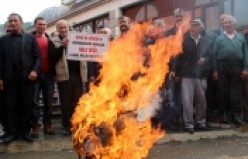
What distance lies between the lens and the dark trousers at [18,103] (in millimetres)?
7512

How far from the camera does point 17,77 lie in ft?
24.8

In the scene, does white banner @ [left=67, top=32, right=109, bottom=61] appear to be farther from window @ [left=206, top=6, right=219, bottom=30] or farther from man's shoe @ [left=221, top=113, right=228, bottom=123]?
window @ [left=206, top=6, right=219, bottom=30]

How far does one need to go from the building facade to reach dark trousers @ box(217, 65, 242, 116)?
11.5ft

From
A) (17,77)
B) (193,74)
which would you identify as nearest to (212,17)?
(193,74)

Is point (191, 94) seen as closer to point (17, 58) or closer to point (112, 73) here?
point (112, 73)

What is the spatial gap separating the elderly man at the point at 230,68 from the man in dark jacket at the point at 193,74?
1.34 feet

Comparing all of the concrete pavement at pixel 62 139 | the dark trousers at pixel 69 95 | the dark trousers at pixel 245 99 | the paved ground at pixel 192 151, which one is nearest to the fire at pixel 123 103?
the paved ground at pixel 192 151

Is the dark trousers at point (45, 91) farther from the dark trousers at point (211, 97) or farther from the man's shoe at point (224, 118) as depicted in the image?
the man's shoe at point (224, 118)

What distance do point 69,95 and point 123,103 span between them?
7.76ft

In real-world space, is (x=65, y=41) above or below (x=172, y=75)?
above

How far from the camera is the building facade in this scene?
1311 centimetres

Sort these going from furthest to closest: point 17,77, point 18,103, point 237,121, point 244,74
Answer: point 244,74, point 237,121, point 18,103, point 17,77

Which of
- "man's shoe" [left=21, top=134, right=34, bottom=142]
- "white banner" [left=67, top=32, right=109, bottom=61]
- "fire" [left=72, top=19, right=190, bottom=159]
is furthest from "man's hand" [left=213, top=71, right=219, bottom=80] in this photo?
"man's shoe" [left=21, top=134, right=34, bottom=142]

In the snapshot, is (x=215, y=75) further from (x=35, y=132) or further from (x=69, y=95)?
(x=35, y=132)
